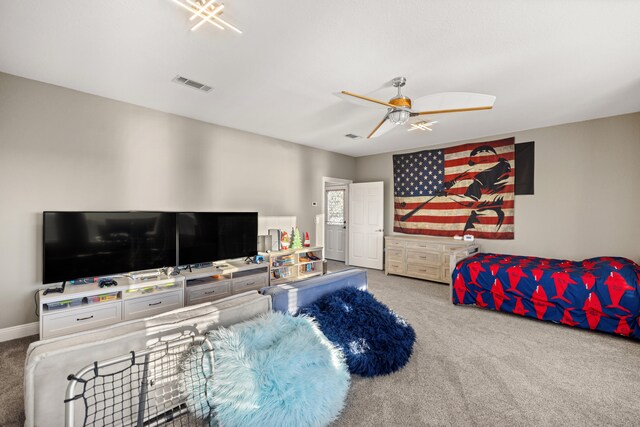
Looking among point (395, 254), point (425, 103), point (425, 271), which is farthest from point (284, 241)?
point (425, 103)

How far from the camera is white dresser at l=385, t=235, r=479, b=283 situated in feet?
15.5

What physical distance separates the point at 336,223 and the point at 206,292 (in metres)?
3.91

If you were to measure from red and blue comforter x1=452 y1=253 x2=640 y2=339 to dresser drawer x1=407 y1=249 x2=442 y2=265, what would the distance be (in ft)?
2.97

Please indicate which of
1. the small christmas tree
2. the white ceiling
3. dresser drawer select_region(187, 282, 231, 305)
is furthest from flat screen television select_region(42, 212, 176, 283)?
the small christmas tree

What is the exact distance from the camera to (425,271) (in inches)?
196

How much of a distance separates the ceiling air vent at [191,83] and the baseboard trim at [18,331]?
2850 millimetres

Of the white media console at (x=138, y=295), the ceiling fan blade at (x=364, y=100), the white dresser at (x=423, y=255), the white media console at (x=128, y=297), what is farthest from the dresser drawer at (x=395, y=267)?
the ceiling fan blade at (x=364, y=100)

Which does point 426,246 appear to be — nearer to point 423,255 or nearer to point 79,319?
point 423,255

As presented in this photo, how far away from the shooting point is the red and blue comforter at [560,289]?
9.29 feet

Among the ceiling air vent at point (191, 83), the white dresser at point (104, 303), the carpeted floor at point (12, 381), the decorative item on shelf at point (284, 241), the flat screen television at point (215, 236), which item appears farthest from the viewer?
the decorative item on shelf at point (284, 241)

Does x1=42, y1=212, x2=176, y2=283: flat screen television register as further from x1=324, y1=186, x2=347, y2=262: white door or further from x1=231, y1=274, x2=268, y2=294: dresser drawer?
x1=324, y1=186, x2=347, y2=262: white door

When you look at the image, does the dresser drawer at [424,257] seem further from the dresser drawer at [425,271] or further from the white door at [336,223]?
the white door at [336,223]

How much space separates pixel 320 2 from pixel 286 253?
3.42 m

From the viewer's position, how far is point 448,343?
2697mm
